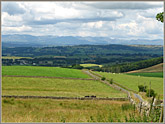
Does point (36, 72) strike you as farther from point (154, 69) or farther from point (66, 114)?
point (66, 114)

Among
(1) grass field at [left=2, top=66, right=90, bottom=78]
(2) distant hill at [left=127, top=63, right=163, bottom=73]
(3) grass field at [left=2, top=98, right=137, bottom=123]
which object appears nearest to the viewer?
(3) grass field at [left=2, top=98, right=137, bottom=123]

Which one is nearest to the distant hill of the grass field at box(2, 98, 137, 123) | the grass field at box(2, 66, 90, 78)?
the grass field at box(2, 66, 90, 78)

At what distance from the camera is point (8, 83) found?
54375mm

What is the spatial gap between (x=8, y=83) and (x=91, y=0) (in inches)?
1990

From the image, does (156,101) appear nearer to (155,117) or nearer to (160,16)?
(155,117)

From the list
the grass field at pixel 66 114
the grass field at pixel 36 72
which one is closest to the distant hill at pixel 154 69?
the grass field at pixel 36 72

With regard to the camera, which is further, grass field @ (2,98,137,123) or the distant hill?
the distant hill

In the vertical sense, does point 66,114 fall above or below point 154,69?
above

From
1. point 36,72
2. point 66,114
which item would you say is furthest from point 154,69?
point 66,114

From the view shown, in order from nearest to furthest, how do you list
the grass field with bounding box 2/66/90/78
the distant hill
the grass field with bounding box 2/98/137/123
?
1. the grass field with bounding box 2/98/137/123
2. the grass field with bounding box 2/66/90/78
3. the distant hill

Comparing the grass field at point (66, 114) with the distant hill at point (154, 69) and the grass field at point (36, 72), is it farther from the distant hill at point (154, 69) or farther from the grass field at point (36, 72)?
the distant hill at point (154, 69)

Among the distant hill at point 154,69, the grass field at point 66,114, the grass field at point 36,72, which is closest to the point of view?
the grass field at point 66,114

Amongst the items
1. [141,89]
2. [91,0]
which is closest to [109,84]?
[141,89]

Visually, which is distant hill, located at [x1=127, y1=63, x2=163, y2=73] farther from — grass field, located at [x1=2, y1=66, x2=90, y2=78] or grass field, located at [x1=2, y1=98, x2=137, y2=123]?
grass field, located at [x1=2, y1=98, x2=137, y2=123]
